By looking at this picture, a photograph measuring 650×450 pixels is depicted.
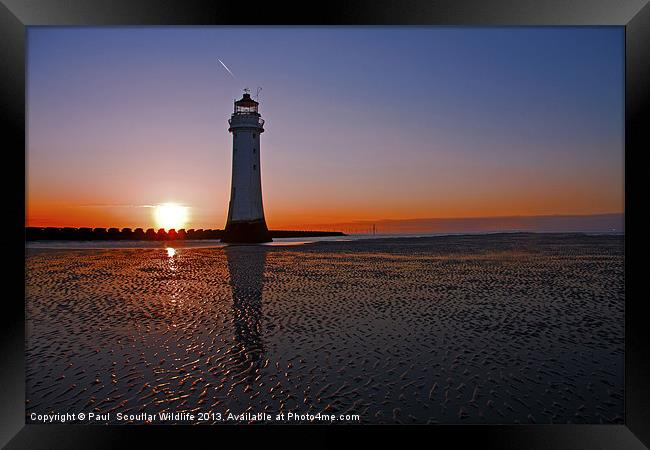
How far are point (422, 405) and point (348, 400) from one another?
0.93 m

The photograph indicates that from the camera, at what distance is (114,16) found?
14.0 feet

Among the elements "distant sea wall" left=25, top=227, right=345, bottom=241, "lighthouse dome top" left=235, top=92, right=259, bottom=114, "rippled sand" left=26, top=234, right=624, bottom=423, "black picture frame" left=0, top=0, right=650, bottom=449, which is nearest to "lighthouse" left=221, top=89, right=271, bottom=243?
"lighthouse dome top" left=235, top=92, right=259, bottom=114

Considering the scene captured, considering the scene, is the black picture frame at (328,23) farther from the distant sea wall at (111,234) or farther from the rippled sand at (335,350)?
the distant sea wall at (111,234)

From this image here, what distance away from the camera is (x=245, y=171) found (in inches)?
1447

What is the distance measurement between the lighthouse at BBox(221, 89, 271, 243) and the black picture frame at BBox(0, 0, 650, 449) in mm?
33075

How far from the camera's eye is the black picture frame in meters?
3.70

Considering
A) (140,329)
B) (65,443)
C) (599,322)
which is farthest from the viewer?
(599,322)

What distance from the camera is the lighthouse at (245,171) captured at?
36875 mm

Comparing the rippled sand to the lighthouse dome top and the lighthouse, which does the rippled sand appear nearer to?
the lighthouse

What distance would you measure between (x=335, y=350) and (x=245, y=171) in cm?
3173

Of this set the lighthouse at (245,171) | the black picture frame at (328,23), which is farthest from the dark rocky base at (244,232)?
the black picture frame at (328,23)

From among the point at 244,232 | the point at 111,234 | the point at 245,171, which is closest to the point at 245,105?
the point at 245,171
